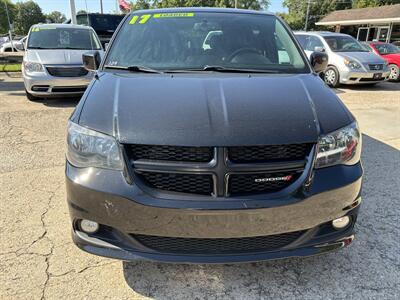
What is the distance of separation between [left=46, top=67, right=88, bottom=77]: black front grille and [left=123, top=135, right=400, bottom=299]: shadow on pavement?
588 centimetres

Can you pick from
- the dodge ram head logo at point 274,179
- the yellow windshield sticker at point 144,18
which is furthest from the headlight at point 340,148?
the yellow windshield sticker at point 144,18

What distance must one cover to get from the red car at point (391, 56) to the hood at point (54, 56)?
1041cm

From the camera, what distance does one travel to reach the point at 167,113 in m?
2.28

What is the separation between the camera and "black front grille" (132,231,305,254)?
2.14m

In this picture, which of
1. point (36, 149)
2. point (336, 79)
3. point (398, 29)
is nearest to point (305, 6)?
point (398, 29)

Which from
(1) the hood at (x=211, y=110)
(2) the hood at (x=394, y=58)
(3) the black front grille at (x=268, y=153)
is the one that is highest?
(1) the hood at (x=211, y=110)

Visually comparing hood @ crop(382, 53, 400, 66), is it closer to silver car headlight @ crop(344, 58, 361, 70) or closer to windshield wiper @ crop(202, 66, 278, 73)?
silver car headlight @ crop(344, 58, 361, 70)

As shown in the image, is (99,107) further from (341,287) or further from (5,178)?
(5,178)

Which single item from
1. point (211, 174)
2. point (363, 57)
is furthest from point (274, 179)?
point (363, 57)

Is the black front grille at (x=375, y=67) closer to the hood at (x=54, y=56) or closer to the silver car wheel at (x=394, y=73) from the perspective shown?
the silver car wheel at (x=394, y=73)

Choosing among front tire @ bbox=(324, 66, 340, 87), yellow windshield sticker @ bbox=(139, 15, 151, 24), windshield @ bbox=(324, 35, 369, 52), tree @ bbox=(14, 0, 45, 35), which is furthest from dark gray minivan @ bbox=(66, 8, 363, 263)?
tree @ bbox=(14, 0, 45, 35)

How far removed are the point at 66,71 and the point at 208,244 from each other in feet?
21.1

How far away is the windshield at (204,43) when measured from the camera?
3203 millimetres

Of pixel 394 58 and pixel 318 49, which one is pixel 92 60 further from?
pixel 394 58
